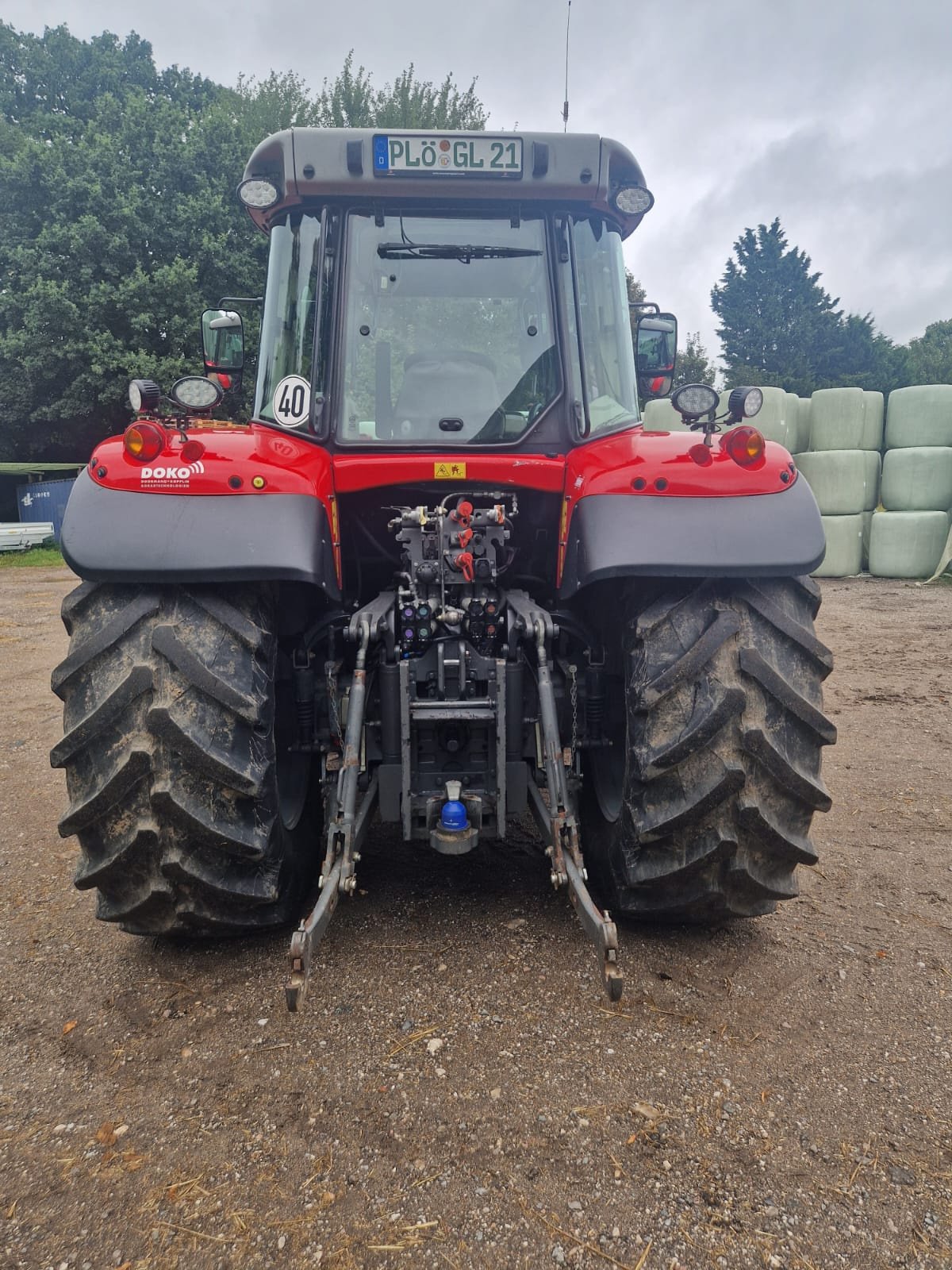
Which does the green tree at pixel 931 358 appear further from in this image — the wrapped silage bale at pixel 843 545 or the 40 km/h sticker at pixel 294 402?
the 40 km/h sticker at pixel 294 402

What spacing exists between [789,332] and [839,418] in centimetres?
3624

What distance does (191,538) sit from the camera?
7.84 feet

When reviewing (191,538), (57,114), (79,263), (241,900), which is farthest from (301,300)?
(57,114)

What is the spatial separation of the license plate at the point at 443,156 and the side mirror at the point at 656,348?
1018mm

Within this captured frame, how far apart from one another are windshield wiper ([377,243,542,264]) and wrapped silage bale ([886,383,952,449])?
11290 millimetres

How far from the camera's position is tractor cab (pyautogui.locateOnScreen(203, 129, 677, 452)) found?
2916mm

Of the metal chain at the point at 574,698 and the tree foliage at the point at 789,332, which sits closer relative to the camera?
the metal chain at the point at 574,698

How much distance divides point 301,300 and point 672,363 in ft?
5.36

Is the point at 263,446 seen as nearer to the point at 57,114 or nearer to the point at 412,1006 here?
the point at 412,1006

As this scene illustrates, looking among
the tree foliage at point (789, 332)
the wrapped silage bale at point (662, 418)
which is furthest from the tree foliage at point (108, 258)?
the tree foliage at point (789, 332)

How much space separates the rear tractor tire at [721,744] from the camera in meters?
2.42

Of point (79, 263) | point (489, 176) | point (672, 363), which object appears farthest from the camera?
point (79, 263)

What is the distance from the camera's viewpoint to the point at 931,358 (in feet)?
161

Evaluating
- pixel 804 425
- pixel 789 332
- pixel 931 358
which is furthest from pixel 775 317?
pixel 804 425
